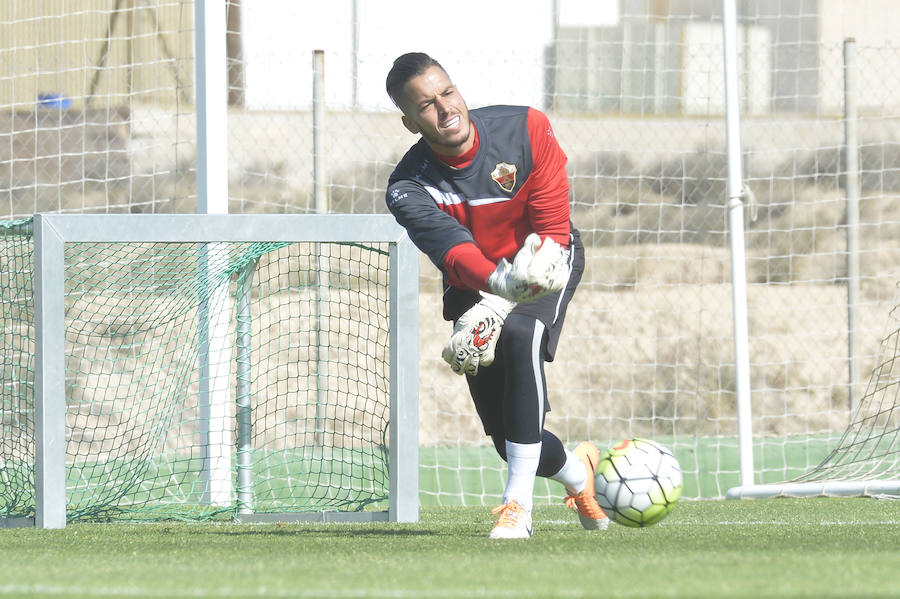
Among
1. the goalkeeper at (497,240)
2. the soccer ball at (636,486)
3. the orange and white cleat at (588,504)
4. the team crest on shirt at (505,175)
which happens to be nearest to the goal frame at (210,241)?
the goalkeeper at (497,240)

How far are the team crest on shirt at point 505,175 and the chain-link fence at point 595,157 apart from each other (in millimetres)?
3768

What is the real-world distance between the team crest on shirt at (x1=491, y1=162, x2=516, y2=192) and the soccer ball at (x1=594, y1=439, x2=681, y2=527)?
1.05m

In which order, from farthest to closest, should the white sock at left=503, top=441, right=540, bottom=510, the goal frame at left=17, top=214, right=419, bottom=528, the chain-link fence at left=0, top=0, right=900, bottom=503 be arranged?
the chain-link fence at left=0, top=0, right=900, bottom=503 → the goal frame at left=17, top=214, right=419, bottom=528 → the white sock at left=503, top=441, right=540, bottom=510

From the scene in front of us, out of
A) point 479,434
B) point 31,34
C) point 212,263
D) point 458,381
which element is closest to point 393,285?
point 212,263

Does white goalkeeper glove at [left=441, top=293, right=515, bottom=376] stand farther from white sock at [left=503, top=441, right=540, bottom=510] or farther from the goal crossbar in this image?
the goal crossbar

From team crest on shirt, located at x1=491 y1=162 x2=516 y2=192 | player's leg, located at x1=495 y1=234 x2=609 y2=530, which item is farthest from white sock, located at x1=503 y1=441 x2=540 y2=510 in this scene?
team crest on shirt, located at x1=491 y1=162 x2=516 y2=192

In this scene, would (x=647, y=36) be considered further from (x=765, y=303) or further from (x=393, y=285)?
(x=393, y=285)

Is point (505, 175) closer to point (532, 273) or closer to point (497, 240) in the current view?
point (497, 240)

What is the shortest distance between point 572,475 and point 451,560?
127cm

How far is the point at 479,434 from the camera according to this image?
12039mm

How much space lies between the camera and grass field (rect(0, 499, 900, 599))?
292 centimetres

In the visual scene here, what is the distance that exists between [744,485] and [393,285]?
9.15 feet

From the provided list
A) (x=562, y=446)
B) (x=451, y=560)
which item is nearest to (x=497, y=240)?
(x=562, y=446)

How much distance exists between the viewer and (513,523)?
4.22 metres
